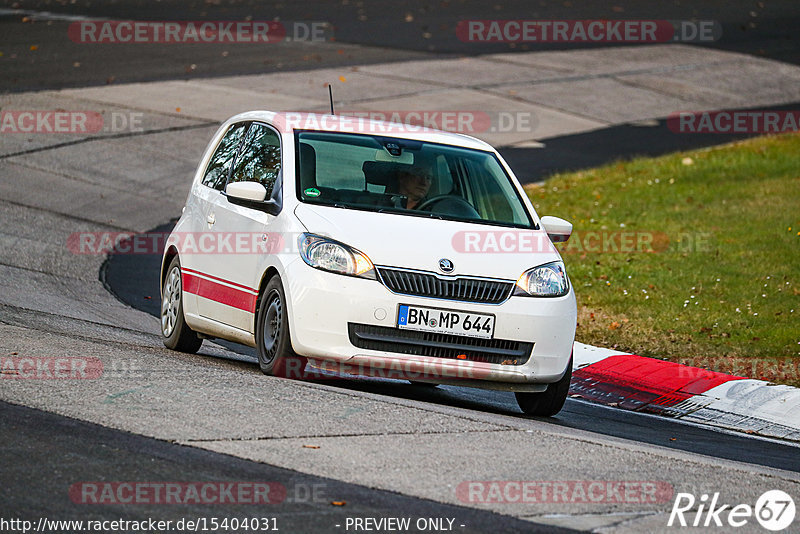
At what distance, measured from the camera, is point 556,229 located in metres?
8.84

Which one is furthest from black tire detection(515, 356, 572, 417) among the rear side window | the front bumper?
the rear side window

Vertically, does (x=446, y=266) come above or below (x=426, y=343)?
above

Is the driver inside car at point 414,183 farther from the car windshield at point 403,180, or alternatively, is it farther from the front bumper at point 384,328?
Answer: the front bumper at point 384,328

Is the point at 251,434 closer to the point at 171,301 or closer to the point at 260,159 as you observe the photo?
the point at 260,159

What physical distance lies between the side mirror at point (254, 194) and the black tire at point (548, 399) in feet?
6.73

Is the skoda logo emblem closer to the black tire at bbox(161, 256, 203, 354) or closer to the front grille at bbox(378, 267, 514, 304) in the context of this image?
the front grille at bbox(378, 267, 514, 304)

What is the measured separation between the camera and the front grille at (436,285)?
7664 millimetres

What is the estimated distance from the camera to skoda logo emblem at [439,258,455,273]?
7.71m

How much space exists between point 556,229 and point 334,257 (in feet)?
6.03

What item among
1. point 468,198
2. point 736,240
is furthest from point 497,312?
point 736,240

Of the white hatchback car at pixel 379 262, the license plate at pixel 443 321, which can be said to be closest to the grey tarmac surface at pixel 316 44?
the white hatchback car at pixel 379 262

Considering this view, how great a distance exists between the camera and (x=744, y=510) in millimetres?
5926

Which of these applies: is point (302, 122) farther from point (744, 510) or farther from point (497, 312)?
point (744, 510)

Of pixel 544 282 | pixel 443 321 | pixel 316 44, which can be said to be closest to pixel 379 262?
pixel 443 321
